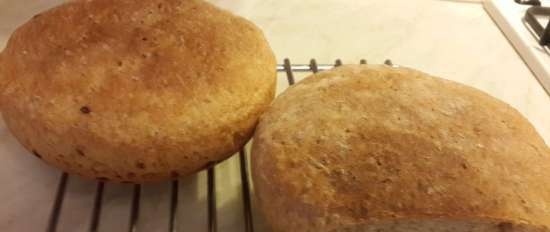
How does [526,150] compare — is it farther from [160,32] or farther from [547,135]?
[160,32]

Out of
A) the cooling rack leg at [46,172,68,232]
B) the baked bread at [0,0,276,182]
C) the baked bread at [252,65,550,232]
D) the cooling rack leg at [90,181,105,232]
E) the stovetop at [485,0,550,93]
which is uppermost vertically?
the baked bread at [0,0,276,182]

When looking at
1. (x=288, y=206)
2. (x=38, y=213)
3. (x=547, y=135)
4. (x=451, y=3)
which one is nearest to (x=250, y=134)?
(x=288, y=206)

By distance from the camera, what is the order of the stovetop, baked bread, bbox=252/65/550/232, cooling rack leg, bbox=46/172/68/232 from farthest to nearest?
the stovetop, cooling rack leg, bbox=46/172/68/232, baked bread, bbox=252/65/550/232

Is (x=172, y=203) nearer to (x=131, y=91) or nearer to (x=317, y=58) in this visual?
(x=131, y=91)

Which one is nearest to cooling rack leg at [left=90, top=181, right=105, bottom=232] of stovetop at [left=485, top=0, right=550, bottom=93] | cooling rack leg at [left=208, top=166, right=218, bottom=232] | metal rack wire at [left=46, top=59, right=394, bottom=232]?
metal rack wire at [left=46, top=59, right=394, bottom=232]

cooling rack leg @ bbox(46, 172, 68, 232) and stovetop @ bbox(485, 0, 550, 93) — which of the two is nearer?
cooling rack leg @ bbox(46, 172, 68, 232)

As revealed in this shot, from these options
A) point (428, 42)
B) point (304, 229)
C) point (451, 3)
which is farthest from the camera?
point (451, 3)

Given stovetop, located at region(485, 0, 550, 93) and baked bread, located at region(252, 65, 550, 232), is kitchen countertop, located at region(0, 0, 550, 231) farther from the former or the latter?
baked bread, located at region(252, 65, 550, 232)
